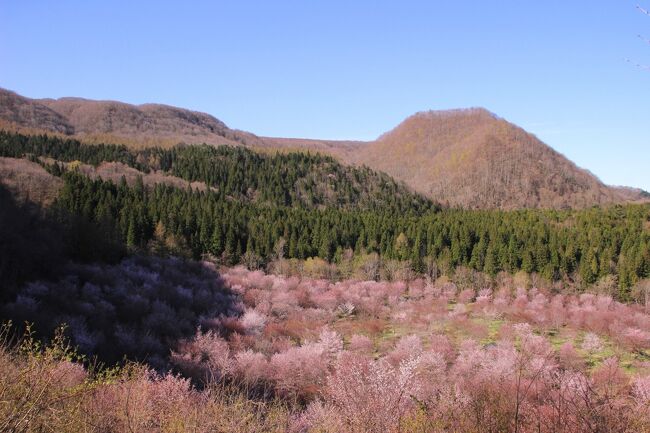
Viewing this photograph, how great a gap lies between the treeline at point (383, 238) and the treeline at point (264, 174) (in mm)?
35818

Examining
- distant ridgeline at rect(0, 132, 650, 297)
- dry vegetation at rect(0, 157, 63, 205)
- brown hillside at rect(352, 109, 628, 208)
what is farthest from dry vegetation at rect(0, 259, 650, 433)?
brown hillside at rect(352, 109, 628, 208)

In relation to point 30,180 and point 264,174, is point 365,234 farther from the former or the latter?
point 264,174

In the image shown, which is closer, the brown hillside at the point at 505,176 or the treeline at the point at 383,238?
the treeline at the point at 383,238

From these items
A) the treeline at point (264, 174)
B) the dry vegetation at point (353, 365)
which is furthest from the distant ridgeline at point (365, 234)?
the treeline at point (264, 174)

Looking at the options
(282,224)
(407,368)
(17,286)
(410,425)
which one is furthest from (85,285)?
(282,224)

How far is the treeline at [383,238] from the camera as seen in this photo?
5681cm

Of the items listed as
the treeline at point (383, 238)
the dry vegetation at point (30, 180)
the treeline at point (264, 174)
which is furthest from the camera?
the treeline at point (264, 174)

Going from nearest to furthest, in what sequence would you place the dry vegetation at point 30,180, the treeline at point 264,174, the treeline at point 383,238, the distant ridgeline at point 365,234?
the distant ridgeline at point 365,234 < the treeline at point 383,238 < the dry vegetation at point 30,180 < the treeline at point 264,174

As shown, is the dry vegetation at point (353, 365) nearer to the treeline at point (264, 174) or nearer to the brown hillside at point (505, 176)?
the treeline at point (264, 174)

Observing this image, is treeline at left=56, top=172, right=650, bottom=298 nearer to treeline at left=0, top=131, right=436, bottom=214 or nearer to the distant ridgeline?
the distant ridgeline

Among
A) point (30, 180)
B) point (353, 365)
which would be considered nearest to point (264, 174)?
point (30, 180)

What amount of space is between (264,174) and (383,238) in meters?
67.8

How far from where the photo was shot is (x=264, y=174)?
129375 millimetres

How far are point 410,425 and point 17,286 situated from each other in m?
24.8
